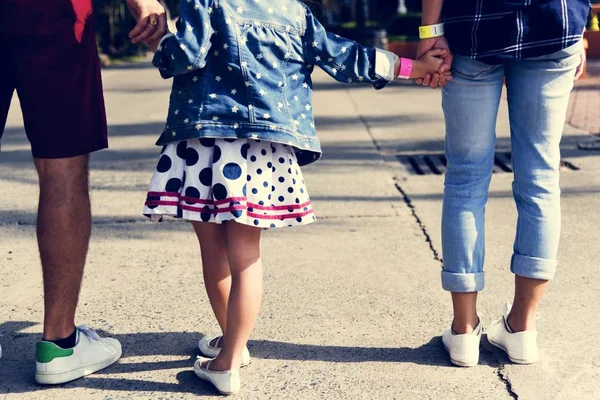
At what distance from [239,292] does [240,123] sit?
525 millimetres

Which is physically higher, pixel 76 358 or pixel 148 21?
pixel 148 21

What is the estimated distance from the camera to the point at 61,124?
9.15 ft

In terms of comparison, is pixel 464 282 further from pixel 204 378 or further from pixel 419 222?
pixel 419 222

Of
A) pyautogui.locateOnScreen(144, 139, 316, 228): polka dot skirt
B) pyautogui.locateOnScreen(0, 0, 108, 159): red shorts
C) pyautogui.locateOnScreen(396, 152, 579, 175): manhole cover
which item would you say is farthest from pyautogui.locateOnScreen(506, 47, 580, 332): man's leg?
pyautogui.locateOnScreen(396, 152, 579, 175): manhole cover

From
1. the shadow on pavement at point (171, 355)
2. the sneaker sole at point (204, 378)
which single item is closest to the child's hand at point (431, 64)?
the shadow on pavement at point (171, 355)

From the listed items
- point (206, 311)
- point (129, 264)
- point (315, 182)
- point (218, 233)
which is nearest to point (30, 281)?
point (129, 264)

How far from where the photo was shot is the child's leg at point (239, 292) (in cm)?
272

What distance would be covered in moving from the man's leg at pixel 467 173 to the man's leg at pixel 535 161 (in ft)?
0.29

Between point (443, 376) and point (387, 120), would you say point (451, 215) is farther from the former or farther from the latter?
point (387, 120)

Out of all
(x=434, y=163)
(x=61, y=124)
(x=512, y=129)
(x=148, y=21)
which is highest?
(x=148, y=21)

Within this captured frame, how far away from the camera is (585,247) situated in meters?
4.20

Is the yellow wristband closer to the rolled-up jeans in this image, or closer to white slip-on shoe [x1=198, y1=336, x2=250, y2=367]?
the rolled-up jeans

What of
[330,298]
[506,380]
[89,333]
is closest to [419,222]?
[330,298]

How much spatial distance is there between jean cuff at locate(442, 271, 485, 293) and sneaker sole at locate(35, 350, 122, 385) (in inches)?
46.8
